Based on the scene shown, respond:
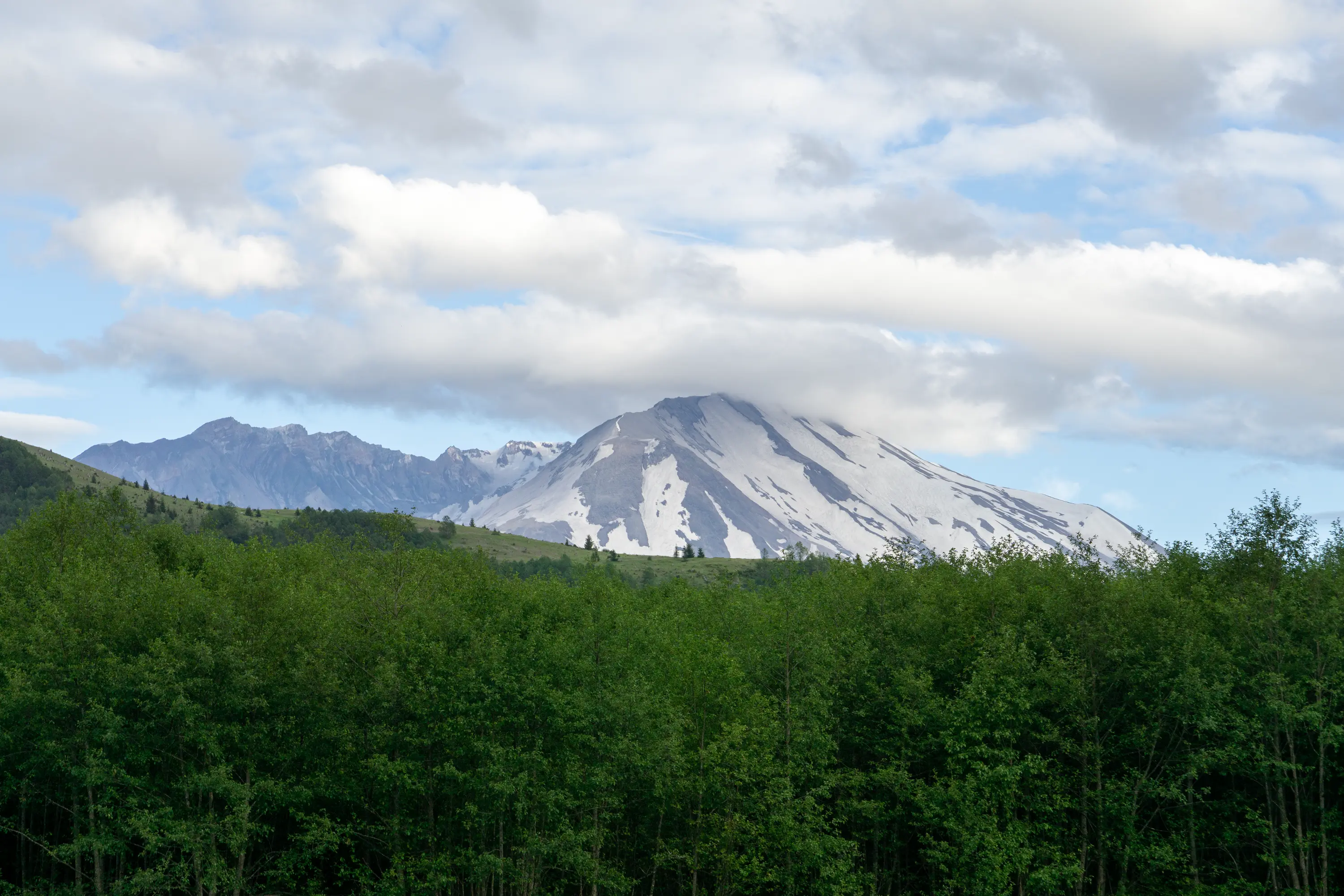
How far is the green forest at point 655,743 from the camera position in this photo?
6812 cm

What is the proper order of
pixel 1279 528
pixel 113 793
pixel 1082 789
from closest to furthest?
pixel 113 793 → pixel 1082 789 → pixel 1279 528

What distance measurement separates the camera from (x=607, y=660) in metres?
70.8

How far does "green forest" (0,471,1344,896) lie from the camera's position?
68.1 metres

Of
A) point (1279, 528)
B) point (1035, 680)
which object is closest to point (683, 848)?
point (1035, 680)

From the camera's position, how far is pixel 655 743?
69.9m

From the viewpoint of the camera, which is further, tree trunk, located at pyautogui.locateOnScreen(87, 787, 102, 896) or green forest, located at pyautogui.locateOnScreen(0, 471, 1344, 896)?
green forest, located at pyautogui.locateOnScreen(0, 471, 1344, 896)

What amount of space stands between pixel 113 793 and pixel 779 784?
39.4 meters

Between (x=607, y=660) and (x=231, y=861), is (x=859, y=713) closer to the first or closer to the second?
(x=607, y=660)

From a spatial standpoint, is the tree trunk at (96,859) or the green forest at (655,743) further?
the green forest at (655,743)

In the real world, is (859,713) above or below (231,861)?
above

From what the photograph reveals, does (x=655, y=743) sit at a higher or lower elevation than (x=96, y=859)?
higher

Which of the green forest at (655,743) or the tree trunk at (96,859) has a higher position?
the green forest at (655,743)

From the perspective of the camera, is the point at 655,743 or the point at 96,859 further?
the point at 655,743

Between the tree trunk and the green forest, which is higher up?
the green forest
